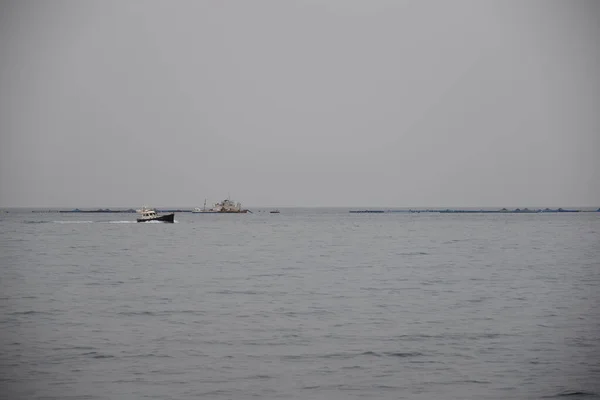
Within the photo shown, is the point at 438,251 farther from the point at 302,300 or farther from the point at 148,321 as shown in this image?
the point at 148,321

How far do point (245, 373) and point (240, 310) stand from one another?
477 inches

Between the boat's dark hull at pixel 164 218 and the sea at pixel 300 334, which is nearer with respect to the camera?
the sea at pixel 300 334

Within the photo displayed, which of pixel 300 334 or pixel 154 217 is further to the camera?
pixel 154 217

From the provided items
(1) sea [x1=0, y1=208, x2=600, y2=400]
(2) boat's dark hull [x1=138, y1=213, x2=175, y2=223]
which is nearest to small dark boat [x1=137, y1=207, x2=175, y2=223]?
(2) boat's dark hull [x1=138, y1=213, x2=175, y2=223]

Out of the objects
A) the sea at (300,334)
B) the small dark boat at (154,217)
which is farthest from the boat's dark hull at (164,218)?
the sea at (300,334)

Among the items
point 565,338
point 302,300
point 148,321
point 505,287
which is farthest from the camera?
point 505,287

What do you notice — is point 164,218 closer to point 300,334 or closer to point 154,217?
point 154,217

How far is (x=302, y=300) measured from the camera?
36.7 m

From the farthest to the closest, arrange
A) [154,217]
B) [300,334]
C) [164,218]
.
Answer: [154,217], [164,218], [300,334]

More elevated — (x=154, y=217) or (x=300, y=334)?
(x=154, y=217)

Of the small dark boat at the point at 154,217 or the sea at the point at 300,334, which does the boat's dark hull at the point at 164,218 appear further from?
the sea at the point at 300,334

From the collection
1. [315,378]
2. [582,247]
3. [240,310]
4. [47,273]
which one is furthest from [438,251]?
[315,378]

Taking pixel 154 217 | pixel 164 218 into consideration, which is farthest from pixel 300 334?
pixel 154 217

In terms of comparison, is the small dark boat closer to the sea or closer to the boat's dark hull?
the boat's dark hull
